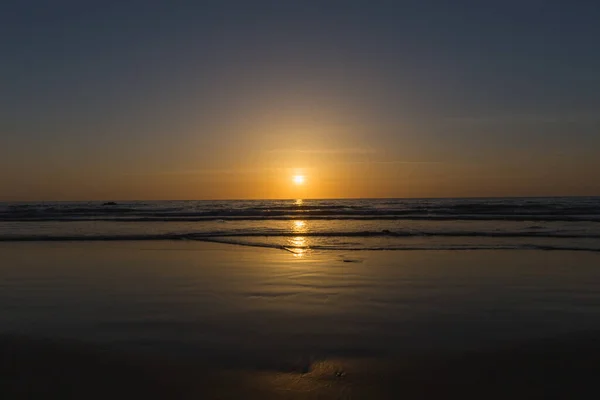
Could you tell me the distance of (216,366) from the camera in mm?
5121

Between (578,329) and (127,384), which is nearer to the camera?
(127,384)

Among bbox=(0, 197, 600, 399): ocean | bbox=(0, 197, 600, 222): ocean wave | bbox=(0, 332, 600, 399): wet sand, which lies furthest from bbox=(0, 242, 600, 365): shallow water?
bbox=(0, 197, 600, 222): ocean wave

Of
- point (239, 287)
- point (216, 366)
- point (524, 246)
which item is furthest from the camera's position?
point (524, 246)

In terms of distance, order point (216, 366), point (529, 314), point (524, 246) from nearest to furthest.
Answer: point (216, 366)
point (529, 314)
point (524, 246)

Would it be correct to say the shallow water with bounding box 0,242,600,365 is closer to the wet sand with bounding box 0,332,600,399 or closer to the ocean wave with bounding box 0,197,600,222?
the wet sand with bounding box 0,332,600,399

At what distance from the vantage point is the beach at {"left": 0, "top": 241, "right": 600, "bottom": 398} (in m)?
4.82

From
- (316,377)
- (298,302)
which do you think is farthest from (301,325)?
(316,377)

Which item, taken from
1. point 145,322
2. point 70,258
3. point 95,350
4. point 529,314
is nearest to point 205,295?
point 145,322

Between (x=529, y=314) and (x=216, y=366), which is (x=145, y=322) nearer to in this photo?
(x=216, y=366)

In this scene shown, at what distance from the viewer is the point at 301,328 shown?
6543 millimetres

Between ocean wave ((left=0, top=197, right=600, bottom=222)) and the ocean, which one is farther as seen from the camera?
ocean wave ((left=0, top=197, right=600, bottom=222))

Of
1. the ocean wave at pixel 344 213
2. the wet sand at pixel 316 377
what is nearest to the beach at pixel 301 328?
the wet sand at pixel 316 377

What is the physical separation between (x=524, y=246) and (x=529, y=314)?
10026 millimetres

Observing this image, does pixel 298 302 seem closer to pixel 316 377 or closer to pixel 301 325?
pixel 301 325
